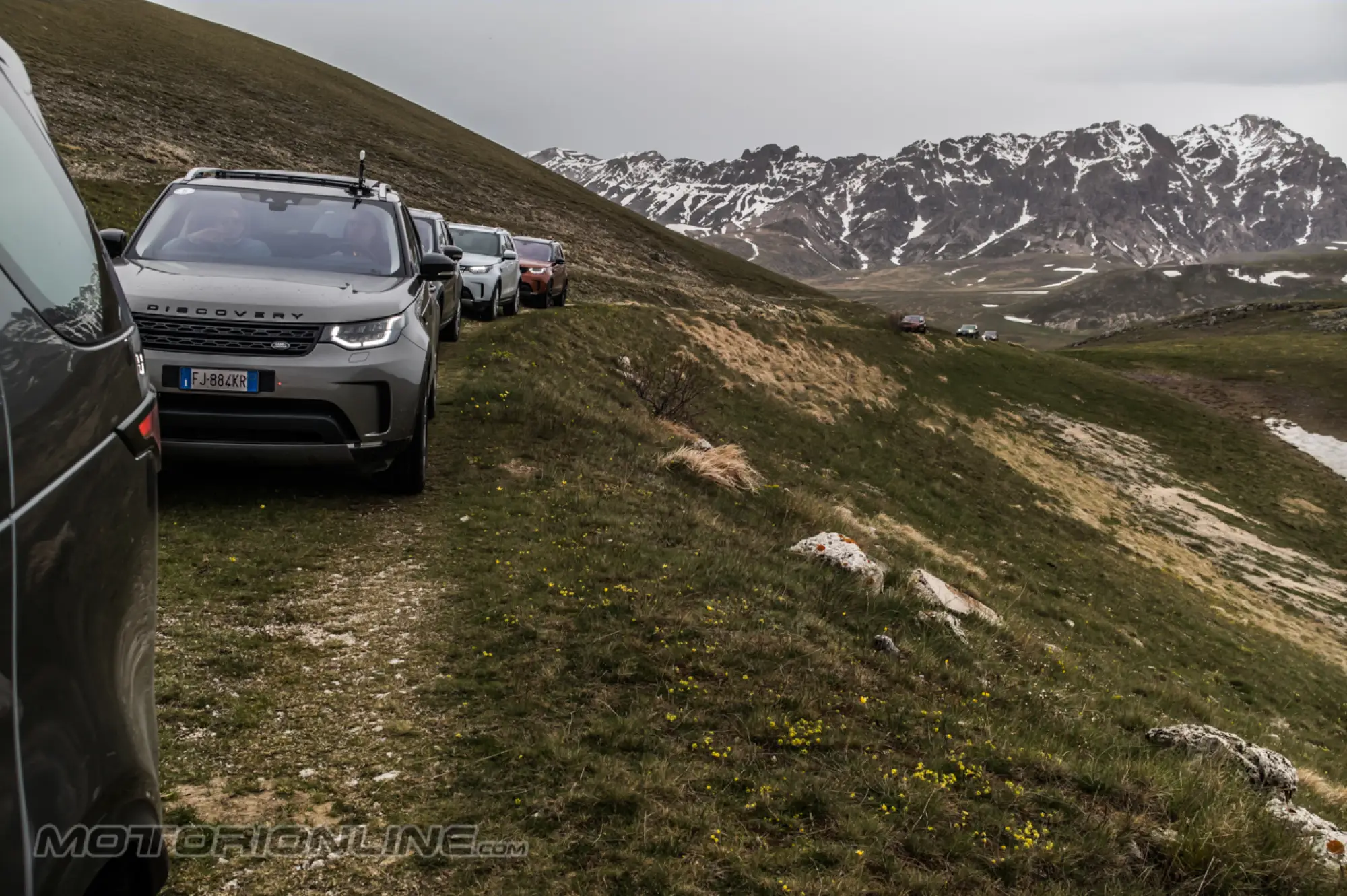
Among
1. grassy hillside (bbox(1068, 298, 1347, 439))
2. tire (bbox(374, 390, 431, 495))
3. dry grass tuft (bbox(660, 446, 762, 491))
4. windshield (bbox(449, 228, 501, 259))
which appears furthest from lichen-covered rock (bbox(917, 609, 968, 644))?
grassy hillside (bbox(1068, 298, 1347, 439))

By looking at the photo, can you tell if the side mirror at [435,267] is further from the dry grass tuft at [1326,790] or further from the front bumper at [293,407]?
the dry grass tuft at [1326,790]

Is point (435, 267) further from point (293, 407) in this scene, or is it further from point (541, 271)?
point (541, 271)

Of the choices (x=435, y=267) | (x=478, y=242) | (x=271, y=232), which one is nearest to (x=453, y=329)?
(x=478, y=242)

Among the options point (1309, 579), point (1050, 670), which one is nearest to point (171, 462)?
point (1050, 670)

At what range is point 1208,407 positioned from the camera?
167ft

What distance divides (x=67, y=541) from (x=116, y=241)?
623 centimetres

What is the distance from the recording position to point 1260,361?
206ft

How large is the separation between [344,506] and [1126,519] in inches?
1091

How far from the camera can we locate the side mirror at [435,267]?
321 inches

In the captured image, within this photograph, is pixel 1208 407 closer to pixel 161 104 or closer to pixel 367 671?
pixel 367 671

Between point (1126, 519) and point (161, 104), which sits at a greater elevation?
point (161, 104)

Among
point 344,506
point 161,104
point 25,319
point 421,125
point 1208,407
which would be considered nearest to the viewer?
point 25,319

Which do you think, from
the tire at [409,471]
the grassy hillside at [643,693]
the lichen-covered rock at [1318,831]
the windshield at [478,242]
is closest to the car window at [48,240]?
the grassy hillside at [643,693]

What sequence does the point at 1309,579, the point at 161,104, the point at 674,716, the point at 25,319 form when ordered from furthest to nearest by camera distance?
the point at 161,104 < the point at 1309,579 < the point at 674,716 < the point at 25,319
